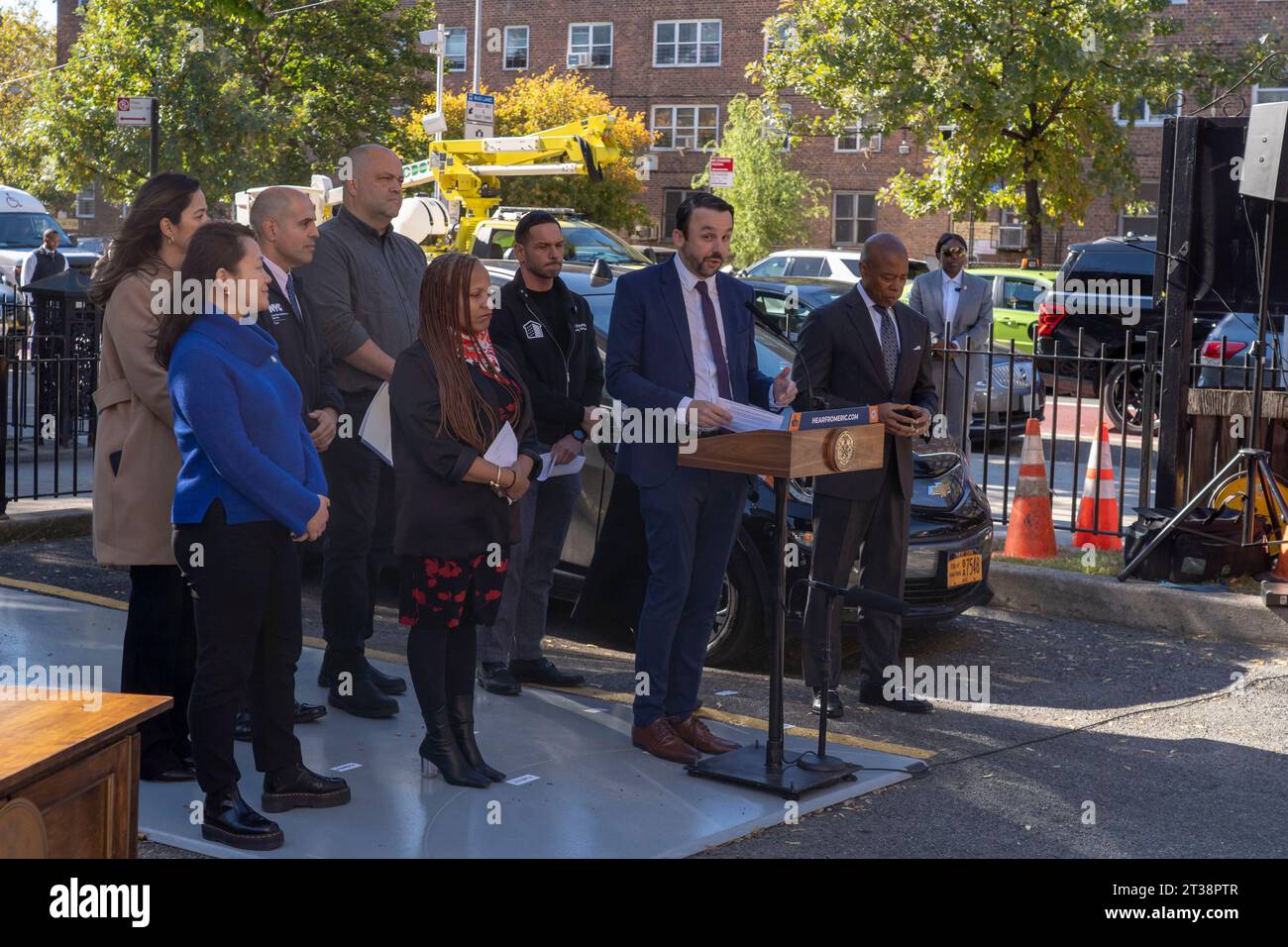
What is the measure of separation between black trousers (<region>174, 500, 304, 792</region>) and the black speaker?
5914 mm

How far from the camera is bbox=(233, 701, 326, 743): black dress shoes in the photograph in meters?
5.89

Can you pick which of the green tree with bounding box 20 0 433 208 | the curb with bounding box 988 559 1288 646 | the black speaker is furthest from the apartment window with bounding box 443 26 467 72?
the curb with bounding box 988 559 1288 646

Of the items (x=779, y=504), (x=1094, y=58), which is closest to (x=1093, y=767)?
(x=779, y=504)

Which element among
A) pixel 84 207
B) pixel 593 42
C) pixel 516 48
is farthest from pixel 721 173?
pixel 84 207

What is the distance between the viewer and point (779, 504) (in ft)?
18.0

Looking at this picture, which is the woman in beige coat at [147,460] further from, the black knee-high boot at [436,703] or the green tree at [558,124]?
the green tree at [558,124]

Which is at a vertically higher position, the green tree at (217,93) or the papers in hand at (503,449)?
the green tree at (217,93)

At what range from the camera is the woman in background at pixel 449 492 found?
5.25 meters

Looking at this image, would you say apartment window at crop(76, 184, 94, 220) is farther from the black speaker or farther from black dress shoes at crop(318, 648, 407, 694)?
black dress shoes at crop(318, 648, 407, 694)

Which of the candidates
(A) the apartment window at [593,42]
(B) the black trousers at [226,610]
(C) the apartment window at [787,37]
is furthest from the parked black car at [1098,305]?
(A) the apartment window at [593,42]

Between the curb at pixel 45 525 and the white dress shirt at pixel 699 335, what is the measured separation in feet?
18.4

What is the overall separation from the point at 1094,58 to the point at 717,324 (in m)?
22.5

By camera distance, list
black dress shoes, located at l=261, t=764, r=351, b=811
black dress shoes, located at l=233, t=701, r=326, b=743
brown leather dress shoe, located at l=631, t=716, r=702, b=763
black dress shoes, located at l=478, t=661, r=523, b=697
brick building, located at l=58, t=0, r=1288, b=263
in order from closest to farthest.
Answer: black dress shoes, located at l=261, t=764, r=351, b=811, brown leather dress shoe, located at l=631, t=716, r=702, b=763, black dress shoes, located at l=233, t=701, r=326, b=743, black dress shoes, located at l=478, t=661, r=523, b=697, brick building, located at l=58, t=0, r=1288, b=263
